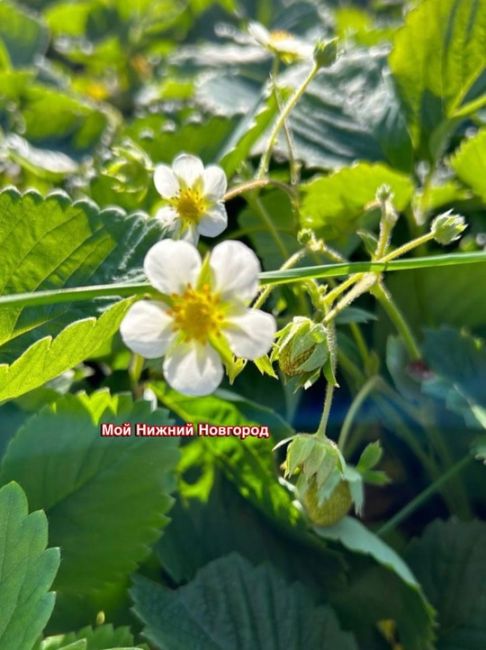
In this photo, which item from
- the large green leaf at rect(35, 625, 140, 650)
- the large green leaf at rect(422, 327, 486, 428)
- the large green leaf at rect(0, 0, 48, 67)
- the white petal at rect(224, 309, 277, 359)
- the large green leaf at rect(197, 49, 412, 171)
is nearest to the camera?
the white petal at rect(224, 309, 277, 359)

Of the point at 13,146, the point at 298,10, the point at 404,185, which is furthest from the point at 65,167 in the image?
the point at 298,10

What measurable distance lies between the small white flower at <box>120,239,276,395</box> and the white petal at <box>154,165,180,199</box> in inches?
4.0

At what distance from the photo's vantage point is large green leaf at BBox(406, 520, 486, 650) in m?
0.67

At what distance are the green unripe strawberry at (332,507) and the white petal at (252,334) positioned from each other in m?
0.18

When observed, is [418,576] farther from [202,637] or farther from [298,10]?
[298,10]

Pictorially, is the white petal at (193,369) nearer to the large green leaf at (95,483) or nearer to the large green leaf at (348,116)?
the large green leaf at (95,483)

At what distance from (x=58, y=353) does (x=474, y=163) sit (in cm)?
39

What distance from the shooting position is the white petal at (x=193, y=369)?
480mm

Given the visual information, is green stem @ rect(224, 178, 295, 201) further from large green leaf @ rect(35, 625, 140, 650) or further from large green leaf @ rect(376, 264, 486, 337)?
large green leaf @ rect(35, 625, 140, 650)

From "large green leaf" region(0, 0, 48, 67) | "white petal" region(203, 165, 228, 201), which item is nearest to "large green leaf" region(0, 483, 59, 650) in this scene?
"white petal" region(203, 165, 228, 201)

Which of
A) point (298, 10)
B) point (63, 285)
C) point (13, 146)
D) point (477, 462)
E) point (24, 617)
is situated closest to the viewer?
point (24, 617)

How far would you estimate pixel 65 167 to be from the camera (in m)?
1.03

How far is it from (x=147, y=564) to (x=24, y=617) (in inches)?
8.0

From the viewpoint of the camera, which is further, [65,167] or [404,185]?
[65,167]
